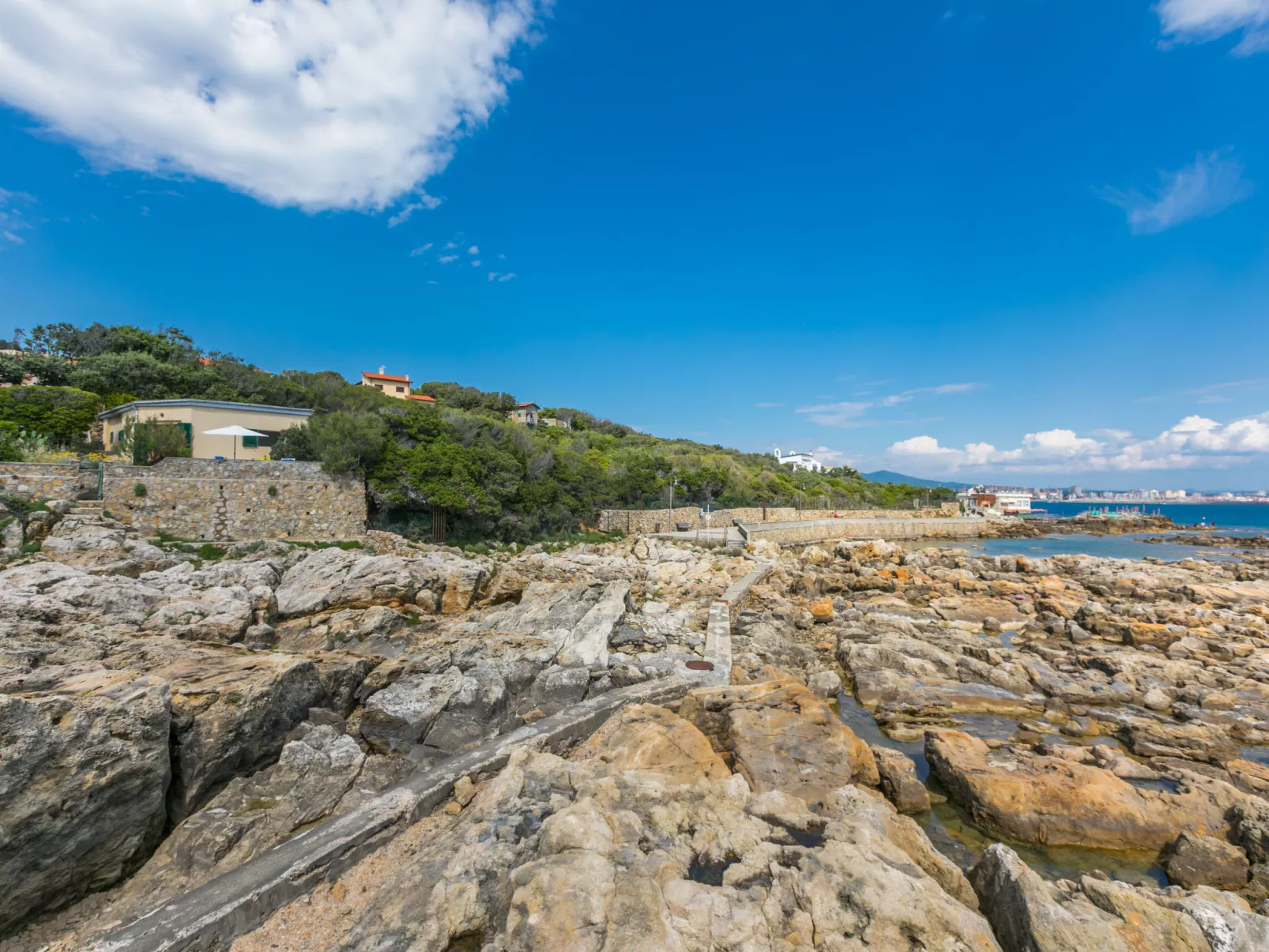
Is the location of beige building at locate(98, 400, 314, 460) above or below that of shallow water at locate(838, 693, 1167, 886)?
above

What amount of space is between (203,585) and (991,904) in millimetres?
14117

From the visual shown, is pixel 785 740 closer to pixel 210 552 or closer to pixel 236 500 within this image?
pixel 210 552

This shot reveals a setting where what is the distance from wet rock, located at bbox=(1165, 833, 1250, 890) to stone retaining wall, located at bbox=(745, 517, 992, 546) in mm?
27214

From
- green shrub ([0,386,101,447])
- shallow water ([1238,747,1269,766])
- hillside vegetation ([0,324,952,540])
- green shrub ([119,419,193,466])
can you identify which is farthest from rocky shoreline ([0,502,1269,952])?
green shrub ([0,386,101,447])

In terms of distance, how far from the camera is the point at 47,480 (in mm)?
16562

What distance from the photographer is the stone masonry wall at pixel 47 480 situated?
15.8 metres

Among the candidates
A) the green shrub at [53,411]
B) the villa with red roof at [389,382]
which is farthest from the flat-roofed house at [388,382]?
the green shrub at [53,411]

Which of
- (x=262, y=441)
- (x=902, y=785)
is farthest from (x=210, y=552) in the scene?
(x=902, y=785)

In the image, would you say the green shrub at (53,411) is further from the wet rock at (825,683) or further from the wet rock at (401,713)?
the wet rock at (825,683)

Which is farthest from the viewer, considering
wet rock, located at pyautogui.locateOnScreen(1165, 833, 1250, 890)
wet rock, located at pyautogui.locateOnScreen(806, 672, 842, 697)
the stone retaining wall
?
the stone retaining wall

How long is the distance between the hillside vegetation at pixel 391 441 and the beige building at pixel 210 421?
131 centimetres

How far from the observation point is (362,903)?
4406mm

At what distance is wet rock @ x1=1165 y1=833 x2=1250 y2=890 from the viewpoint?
567 cm

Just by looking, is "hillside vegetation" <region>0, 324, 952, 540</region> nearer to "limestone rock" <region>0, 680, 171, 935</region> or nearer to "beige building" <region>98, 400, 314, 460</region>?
"beige building" <region>98, 400, 314, 460</region>
